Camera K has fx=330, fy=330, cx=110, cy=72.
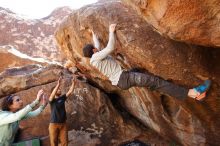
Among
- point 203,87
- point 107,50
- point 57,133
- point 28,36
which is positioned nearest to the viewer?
point 107,50

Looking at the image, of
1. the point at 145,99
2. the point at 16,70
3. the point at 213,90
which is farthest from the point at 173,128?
the point at 16,70

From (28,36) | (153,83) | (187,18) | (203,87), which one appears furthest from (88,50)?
(28,36)

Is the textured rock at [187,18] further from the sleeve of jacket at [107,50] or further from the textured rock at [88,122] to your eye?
the textured rock at [88,122]

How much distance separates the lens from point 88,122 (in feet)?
38.4

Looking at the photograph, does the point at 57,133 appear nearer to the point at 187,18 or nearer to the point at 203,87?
the point at 203,87

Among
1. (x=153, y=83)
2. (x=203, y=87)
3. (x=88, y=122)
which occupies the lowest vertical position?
(x=88, y=122)

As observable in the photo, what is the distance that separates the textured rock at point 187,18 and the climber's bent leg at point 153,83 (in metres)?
1.19

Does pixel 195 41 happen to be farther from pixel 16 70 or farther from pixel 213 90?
pixel 16 70

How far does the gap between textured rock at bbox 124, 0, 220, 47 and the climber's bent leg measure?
1.19 metres

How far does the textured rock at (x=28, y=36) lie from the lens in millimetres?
A: 26814

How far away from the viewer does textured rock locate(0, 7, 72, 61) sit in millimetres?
26814

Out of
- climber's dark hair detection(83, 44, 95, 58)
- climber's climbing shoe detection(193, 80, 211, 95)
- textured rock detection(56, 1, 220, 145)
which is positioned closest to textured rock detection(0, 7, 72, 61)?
textured rock detection(56, 1, 220, 145)

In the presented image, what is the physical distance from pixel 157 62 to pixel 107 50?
4.52 feet

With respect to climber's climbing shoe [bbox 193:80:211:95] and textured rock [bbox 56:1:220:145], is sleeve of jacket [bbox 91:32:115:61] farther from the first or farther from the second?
climber's climbing shoe [bbox 193:80:211:95]
